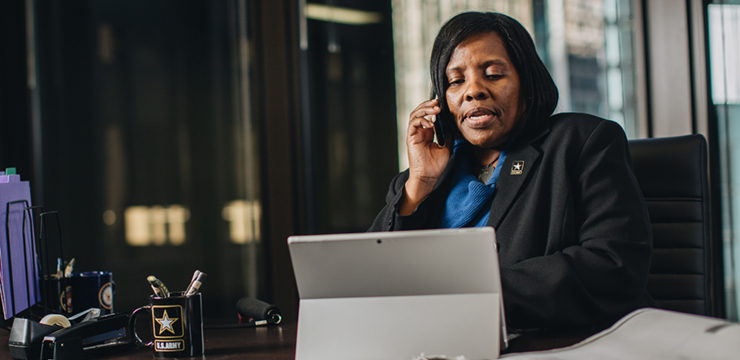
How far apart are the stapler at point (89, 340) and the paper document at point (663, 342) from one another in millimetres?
621

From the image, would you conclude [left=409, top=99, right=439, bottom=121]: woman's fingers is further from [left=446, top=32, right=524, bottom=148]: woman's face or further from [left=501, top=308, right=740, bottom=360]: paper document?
[left=501, top=308, right=740, bottom=360]: paper document

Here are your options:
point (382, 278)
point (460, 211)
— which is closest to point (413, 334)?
point (382, 278)

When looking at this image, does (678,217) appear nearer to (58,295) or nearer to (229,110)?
(58,295)

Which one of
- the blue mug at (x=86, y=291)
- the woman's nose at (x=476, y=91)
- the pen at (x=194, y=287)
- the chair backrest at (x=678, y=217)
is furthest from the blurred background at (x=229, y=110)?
the pen at (x=194, y=287)

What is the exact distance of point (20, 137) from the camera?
90.6 inches

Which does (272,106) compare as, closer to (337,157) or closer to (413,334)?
(337,157)

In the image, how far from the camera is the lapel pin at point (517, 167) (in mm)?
1237

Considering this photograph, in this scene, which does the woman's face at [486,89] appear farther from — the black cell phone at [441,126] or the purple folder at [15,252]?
the purple folder at [15,252]

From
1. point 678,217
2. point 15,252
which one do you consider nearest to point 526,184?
point 678,217

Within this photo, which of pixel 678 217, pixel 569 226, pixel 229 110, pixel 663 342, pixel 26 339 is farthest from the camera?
pixel 229 110

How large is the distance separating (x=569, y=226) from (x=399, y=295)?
0.59 meters

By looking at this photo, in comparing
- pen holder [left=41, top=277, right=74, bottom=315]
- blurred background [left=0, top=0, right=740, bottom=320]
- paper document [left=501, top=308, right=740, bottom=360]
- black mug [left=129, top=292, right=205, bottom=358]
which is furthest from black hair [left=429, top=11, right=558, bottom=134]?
blurred background [left=0, top=0, right=740, bottom=320]

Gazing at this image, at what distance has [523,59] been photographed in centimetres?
130

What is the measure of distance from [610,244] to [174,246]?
6.57 ft
